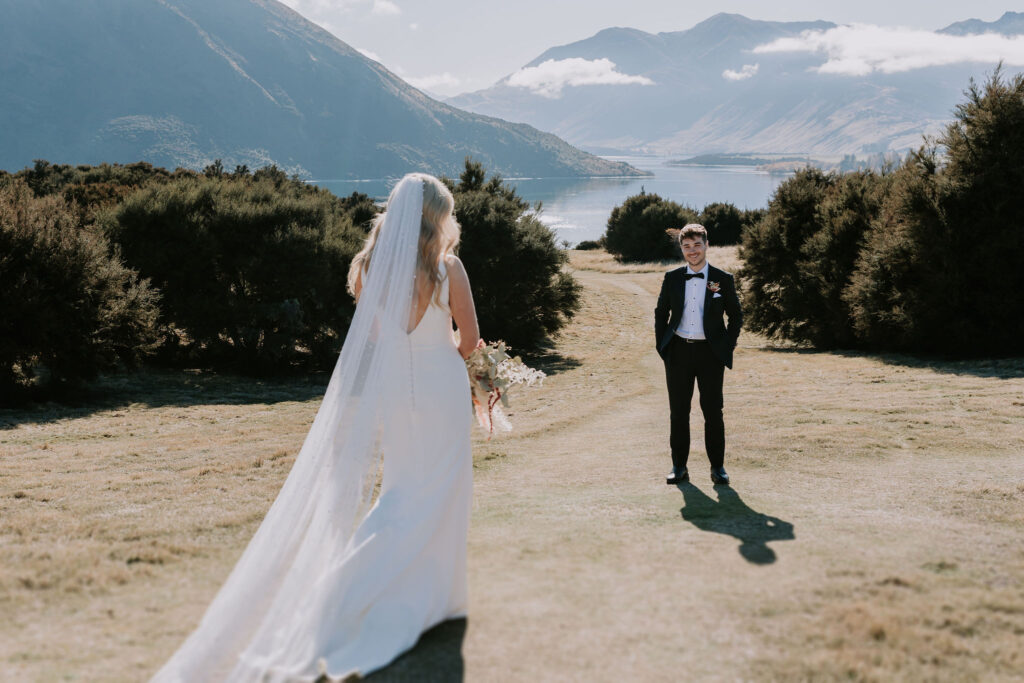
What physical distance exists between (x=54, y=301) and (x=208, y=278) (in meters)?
8.27

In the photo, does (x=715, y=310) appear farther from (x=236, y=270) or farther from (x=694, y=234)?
(x=236, y=270)

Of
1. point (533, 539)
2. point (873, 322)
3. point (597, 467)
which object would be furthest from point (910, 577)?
point (873, 322)

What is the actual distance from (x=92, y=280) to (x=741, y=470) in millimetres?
17427

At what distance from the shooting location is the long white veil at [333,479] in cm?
408

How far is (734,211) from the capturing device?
261 ft

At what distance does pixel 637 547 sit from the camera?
5.86 meters

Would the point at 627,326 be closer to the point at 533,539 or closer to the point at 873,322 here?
the point at 873,322

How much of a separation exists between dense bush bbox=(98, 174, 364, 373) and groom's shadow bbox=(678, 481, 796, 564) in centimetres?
2152

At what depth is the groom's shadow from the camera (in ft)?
18.8

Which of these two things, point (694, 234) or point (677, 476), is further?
point (677, 476)

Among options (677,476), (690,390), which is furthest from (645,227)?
(690,390)

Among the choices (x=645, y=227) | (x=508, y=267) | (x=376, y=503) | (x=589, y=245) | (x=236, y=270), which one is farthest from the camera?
(x=589, y=245)

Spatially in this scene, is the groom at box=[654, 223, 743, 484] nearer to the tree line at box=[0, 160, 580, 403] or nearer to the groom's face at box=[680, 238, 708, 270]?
the groom's face at box=[680, 238, 708, 270]

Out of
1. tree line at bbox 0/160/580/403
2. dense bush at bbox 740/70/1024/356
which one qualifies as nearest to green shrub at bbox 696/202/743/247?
tree line at bbox 0/160/580/403
